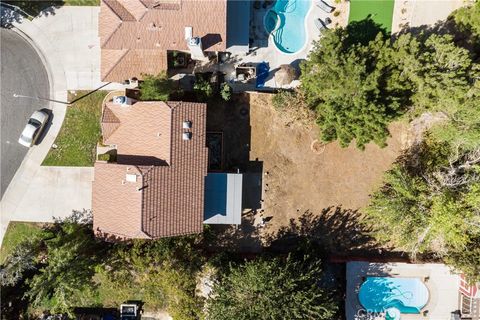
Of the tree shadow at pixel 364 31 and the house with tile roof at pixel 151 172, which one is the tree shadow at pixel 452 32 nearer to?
the tree shadow at pixel 364 31

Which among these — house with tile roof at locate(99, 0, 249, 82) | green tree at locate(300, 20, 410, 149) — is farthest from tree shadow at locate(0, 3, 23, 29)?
green tree at locate(300, 20, 410, 149)

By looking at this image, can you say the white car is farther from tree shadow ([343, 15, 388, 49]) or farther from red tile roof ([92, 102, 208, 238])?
tree shadow ([343, 15, 388, 49])

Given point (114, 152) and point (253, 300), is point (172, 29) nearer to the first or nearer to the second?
point (114, 152)

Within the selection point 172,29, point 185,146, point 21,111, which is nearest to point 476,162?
point 185,146

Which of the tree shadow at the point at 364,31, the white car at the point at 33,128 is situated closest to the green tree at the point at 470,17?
the tree shadow at the point at 364,31

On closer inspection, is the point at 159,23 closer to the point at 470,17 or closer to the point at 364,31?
the point at 364,31

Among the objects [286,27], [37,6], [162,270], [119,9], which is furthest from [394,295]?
[37,6]
